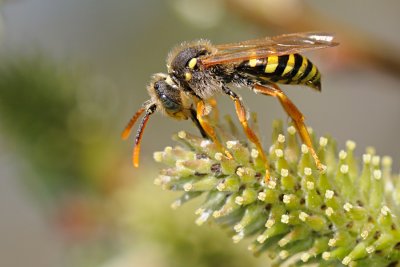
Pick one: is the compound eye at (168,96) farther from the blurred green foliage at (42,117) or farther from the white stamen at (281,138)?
the blurred green foliage at (42,117)

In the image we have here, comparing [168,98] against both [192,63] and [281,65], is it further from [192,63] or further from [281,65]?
[281,65]

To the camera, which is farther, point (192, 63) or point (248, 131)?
point (192, 63)

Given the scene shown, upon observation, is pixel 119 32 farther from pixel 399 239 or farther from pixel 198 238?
pixel 399 239

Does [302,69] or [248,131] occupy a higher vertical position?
[302,69]

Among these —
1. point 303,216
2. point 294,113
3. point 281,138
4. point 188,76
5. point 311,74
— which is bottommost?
point 303,216

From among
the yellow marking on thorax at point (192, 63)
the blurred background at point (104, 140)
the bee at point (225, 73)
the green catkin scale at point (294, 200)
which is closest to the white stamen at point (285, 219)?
the green catkin scale at point (294, 200)

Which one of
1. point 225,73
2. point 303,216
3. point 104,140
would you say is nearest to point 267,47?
point 225,73

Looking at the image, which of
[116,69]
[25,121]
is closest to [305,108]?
[116,69]
